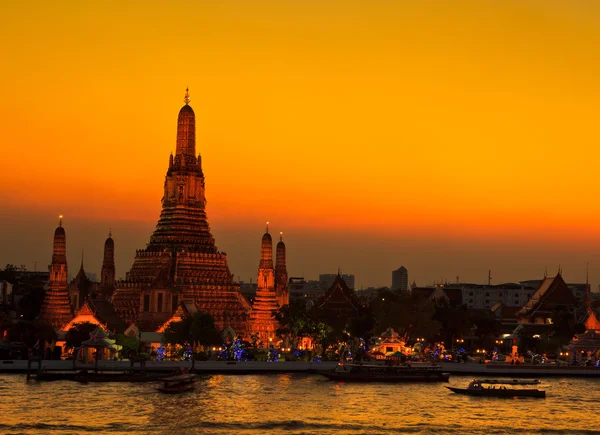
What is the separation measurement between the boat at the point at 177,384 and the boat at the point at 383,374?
13711 mm

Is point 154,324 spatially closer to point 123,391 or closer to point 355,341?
point 355,341

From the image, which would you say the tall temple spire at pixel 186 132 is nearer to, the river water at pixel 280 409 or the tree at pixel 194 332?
the tree at pixel 194 332

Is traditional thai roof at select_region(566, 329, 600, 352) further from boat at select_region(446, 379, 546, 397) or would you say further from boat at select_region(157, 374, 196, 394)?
boat at select_region(157, 374, 196, 394)

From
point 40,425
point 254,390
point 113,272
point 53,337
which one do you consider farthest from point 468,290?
point 40,425

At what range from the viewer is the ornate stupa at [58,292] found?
104m

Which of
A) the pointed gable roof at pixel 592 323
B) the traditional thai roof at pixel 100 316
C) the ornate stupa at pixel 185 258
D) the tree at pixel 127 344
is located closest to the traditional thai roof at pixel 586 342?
the pointed gable roof at pixel 592 323

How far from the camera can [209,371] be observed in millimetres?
88125

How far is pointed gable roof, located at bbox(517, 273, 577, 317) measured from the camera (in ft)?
421

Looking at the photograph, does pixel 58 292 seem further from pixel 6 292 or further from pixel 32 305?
pixel 6 292

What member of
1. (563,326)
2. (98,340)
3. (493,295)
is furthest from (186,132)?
(493,295)

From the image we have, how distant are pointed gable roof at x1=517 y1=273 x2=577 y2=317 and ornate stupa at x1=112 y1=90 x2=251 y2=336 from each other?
110 ft

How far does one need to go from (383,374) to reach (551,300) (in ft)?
158

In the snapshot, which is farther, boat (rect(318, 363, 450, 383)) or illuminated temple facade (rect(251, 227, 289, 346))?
illuminated temple facade (rect(251, 227, 289, 346))

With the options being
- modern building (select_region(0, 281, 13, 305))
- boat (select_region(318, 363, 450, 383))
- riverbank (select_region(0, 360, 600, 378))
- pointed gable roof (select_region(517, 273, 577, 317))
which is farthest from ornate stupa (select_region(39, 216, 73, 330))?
pointed gable roof (select_region(517, 273, 577, 317))
